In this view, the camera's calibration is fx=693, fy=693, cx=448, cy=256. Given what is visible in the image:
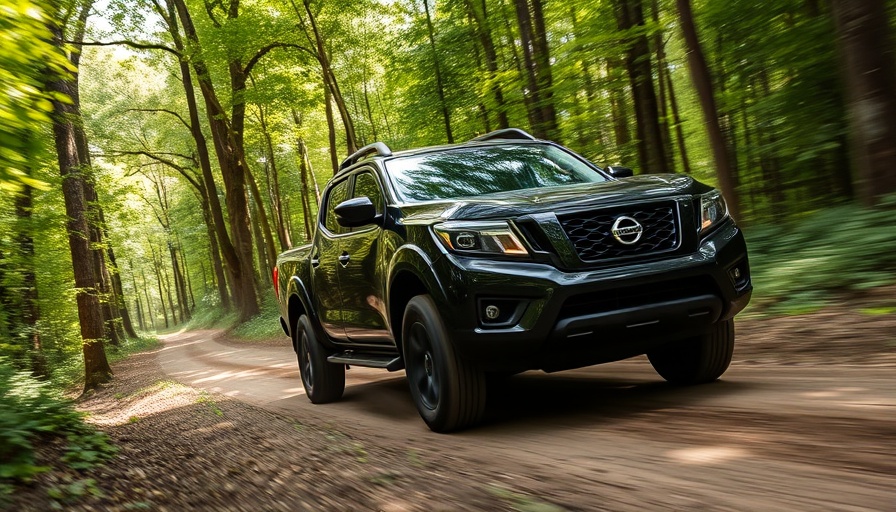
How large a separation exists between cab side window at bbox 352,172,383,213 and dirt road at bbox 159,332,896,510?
1.69 metres

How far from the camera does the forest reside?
690cm

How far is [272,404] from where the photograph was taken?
293 inches

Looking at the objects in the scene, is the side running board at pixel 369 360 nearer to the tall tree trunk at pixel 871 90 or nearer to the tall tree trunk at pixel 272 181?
the tall tree trunk at pixel 871 90

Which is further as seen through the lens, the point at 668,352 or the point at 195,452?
the point at 668,352

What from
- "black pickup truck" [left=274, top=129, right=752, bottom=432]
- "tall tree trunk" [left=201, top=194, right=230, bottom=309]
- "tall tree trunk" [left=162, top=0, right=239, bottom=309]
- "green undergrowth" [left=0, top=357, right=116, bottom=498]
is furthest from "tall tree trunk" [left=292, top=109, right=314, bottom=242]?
"black pickup truck" [left=274, top=129, right=752, bottom=432]

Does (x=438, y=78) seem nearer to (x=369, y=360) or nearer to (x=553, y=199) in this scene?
(x=369, y=360)

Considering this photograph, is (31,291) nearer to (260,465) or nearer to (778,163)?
(260,465)

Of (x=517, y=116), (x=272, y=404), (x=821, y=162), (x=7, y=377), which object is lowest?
(x=272, y=404)

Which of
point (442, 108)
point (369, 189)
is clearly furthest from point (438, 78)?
point (369, 189)

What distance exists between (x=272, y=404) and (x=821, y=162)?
821 cm

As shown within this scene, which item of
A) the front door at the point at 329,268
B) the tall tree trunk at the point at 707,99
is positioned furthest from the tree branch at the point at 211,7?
the front door at the point at 329,268

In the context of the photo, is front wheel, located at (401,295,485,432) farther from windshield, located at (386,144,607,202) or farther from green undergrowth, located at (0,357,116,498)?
green undergrowth, located at (0,357,116,498)

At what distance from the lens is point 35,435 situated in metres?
4.17

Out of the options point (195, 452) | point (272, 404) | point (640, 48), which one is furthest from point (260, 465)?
point (640, 48)
